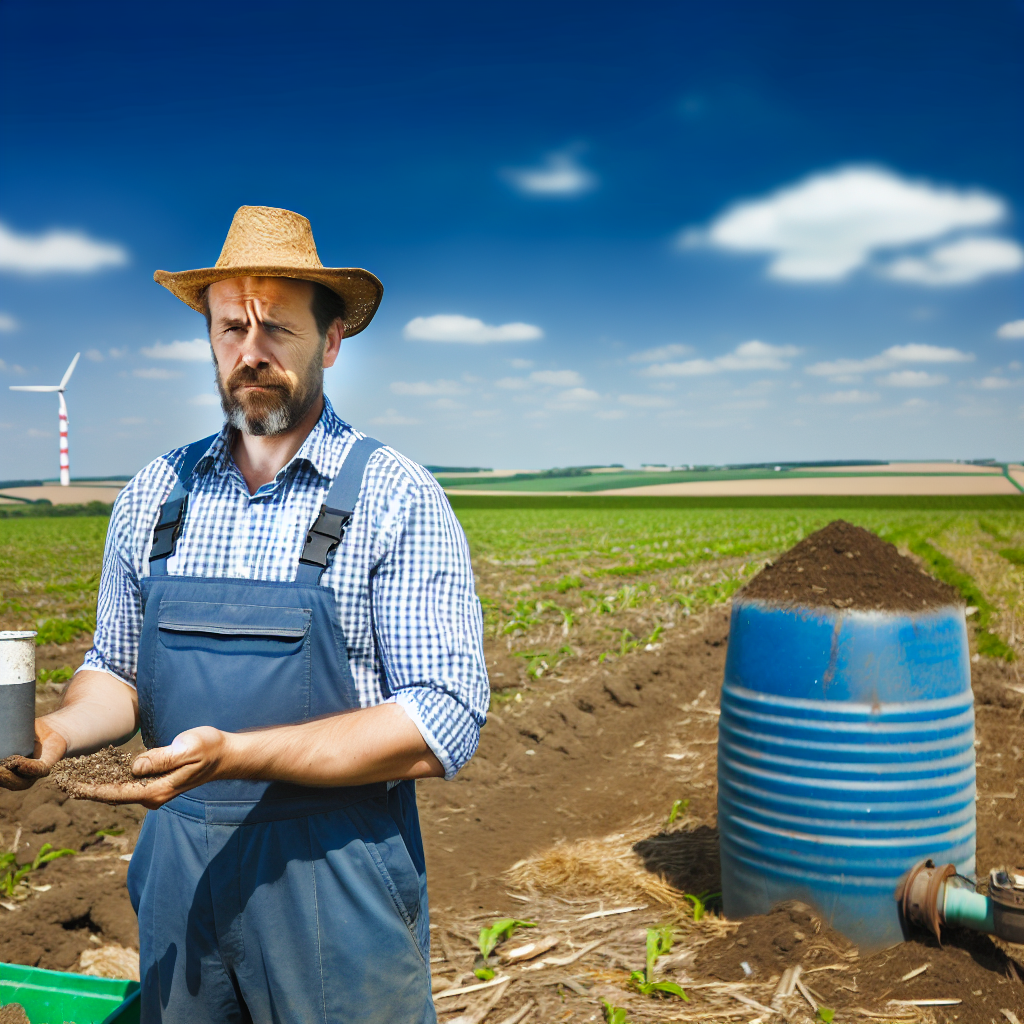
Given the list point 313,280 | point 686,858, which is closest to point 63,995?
point 313,280

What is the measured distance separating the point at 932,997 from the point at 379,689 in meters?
2.77

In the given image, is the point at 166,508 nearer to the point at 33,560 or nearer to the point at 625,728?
the point at 625,728

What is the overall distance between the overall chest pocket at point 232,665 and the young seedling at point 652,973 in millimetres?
2332

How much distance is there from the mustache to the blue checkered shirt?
0.14 m

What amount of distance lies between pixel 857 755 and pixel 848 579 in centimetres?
73

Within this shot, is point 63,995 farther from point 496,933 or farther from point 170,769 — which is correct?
point 496,933

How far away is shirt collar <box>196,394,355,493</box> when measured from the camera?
7.27 feet

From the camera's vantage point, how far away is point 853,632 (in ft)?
11.5

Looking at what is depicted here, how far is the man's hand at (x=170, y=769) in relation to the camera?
1.66 meters

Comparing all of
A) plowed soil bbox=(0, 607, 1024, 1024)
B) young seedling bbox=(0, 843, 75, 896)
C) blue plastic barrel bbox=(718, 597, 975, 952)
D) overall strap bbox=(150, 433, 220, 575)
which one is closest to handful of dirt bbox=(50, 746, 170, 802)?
overall strap bbox=(150, 433, 220, 575)

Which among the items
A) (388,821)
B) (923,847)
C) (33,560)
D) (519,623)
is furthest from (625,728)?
(33,560)

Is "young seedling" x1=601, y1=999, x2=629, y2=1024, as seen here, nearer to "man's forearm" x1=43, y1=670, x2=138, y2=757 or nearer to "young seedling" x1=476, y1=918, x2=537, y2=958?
"young seedling" x1=476, y1=918, x2=537, y2=958

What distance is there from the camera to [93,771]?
198 centimetres

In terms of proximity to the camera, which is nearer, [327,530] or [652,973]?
[327,530]
